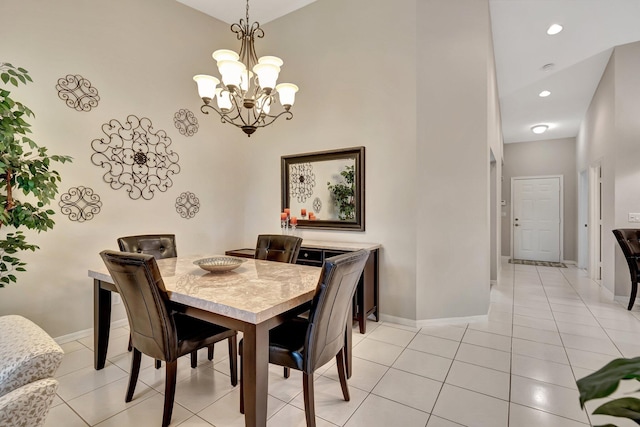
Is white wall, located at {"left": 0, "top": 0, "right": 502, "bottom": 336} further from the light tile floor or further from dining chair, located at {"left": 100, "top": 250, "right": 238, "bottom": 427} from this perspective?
dining chair, located at {"left": 100, "top": 250, "right": 238, "bottom": 427}

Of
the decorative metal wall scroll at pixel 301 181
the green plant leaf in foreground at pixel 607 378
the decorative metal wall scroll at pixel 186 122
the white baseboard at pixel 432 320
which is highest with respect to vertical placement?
the decorative metal wall scroll at pixel 186 122

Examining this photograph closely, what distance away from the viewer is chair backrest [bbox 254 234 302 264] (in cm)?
275

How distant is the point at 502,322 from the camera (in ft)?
10.8

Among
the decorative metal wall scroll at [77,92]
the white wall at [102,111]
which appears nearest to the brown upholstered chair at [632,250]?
the white wall at [102,111]

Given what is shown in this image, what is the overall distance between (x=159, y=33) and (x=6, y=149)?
86.9 inches

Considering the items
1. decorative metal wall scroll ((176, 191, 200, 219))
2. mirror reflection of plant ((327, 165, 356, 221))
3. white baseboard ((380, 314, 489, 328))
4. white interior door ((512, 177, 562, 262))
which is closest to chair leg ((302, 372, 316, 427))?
white baseboard ((380, 314, 489, 328))

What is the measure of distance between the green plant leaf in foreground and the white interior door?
7939 mm

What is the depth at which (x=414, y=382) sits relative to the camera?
2178 millimetres

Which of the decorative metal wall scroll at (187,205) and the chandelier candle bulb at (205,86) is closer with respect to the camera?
the chandelier candle bulb at (205,86)

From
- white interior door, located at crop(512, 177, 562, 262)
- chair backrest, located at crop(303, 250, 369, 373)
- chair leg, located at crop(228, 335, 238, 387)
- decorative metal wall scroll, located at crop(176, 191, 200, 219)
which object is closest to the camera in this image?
chair backrest, located at crop(303, 250, 369, 373)

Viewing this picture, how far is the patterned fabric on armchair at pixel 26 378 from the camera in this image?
103 cm

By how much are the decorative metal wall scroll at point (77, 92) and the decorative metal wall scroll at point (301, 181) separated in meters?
2.17

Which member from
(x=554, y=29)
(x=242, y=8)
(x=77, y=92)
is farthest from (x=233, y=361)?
(x=554, y=29)

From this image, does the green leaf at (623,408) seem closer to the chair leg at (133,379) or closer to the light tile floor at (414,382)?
the light tile floor at (414,382)
